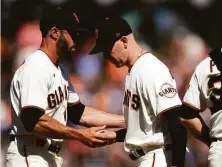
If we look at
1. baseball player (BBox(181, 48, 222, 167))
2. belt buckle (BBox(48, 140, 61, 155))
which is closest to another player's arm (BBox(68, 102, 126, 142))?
belt buckle (BBox(48, 140, 61, 155))

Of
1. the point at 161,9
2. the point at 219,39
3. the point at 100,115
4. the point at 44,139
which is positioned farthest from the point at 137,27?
the point at 44,139

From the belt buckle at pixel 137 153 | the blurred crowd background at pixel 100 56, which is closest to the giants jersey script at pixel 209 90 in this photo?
the belt buckle at pixel 137 153

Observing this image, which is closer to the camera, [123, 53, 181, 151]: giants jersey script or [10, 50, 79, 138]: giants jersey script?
[123, 53, 181, 151]: giants jersey script

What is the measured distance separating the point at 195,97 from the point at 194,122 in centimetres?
25

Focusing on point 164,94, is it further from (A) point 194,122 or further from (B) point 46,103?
(B) point 46,103

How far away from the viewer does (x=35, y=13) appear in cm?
801

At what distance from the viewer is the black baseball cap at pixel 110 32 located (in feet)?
15.3

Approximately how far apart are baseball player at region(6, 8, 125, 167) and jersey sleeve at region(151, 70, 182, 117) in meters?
0.56

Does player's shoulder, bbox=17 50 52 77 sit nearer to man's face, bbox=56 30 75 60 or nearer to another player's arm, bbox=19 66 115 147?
another player's arm, bbox=19 66 115 147

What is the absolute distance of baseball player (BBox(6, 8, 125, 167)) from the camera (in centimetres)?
449

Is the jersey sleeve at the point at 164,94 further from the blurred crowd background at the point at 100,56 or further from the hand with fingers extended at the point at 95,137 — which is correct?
the blurred crowd background at the point at 100,56

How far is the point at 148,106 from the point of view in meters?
4.42

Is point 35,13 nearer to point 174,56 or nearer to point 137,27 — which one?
point 137,27

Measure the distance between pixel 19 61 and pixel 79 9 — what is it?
1098 mm
